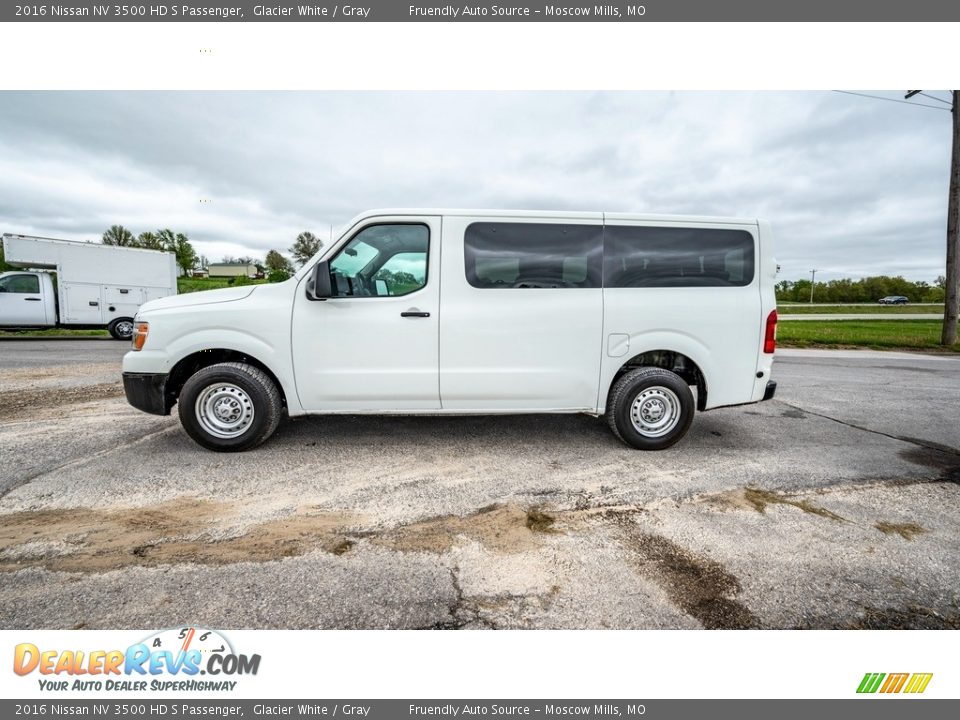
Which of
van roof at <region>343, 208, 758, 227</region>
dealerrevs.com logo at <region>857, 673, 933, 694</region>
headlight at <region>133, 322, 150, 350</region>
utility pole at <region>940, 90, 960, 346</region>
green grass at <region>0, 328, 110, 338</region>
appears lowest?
dealerrevs.com logo at <region>857, 673, 933, 694</region>

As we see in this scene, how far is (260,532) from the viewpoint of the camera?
8.38 feet

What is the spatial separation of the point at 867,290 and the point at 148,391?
90.6m

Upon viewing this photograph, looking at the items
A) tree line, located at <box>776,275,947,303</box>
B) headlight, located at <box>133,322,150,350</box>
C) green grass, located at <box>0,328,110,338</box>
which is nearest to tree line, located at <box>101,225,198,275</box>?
green grass, located at <box>0,328,110,338</box>

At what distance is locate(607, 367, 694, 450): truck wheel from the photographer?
3859 mm

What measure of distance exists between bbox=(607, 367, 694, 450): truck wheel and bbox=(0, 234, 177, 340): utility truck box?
50.4ft

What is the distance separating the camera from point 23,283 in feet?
41.4

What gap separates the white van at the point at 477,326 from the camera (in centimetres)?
364

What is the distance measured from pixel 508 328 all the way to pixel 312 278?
5.59ft

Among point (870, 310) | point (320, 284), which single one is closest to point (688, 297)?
point (320, 284)

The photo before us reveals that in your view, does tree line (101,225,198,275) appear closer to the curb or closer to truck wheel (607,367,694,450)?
the curb

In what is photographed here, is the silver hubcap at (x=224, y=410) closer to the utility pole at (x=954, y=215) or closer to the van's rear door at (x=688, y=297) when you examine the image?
the van's rear door at (x=688, y=297)

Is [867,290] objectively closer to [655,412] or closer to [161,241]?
[655,412]

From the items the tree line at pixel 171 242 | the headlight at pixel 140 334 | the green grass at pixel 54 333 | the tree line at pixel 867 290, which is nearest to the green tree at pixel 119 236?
the tree line at pixel 171 242

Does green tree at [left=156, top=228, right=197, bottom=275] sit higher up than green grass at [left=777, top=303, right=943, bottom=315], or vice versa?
green tree at [left=156, top=228, right=197, bottom=275]
